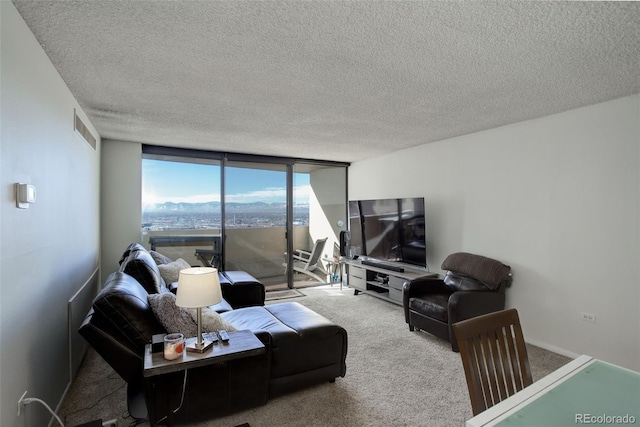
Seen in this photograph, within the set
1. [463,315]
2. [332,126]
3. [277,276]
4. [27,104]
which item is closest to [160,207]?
[277,276]

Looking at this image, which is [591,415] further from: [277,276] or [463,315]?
[277,276]

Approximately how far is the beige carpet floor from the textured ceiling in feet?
7.97

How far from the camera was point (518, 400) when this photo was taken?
1.23 metres

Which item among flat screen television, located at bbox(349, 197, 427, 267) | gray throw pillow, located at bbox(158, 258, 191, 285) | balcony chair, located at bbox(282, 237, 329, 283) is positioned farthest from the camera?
balcony chair, located at bbox(282, 237, 329, 283)

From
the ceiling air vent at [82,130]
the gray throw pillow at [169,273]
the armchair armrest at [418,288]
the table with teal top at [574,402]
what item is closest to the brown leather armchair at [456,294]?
the armchair armrest at [418,288]

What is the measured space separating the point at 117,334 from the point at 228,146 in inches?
139

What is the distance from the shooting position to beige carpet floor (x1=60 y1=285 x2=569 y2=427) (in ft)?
7.38

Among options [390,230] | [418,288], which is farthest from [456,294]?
[390,230]

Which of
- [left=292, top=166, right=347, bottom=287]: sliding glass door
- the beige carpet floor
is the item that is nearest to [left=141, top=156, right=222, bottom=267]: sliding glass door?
[left=292, top=166, right=347, bottom=287]: sliding glass door

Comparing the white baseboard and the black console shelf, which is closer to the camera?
the white baseboard

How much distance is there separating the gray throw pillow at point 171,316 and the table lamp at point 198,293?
181 millimetres

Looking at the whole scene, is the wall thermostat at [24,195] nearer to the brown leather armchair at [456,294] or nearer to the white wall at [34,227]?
the white wall at [34,227]

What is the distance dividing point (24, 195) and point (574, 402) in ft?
8.62

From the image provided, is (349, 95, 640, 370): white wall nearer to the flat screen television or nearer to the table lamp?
the flat screen television
